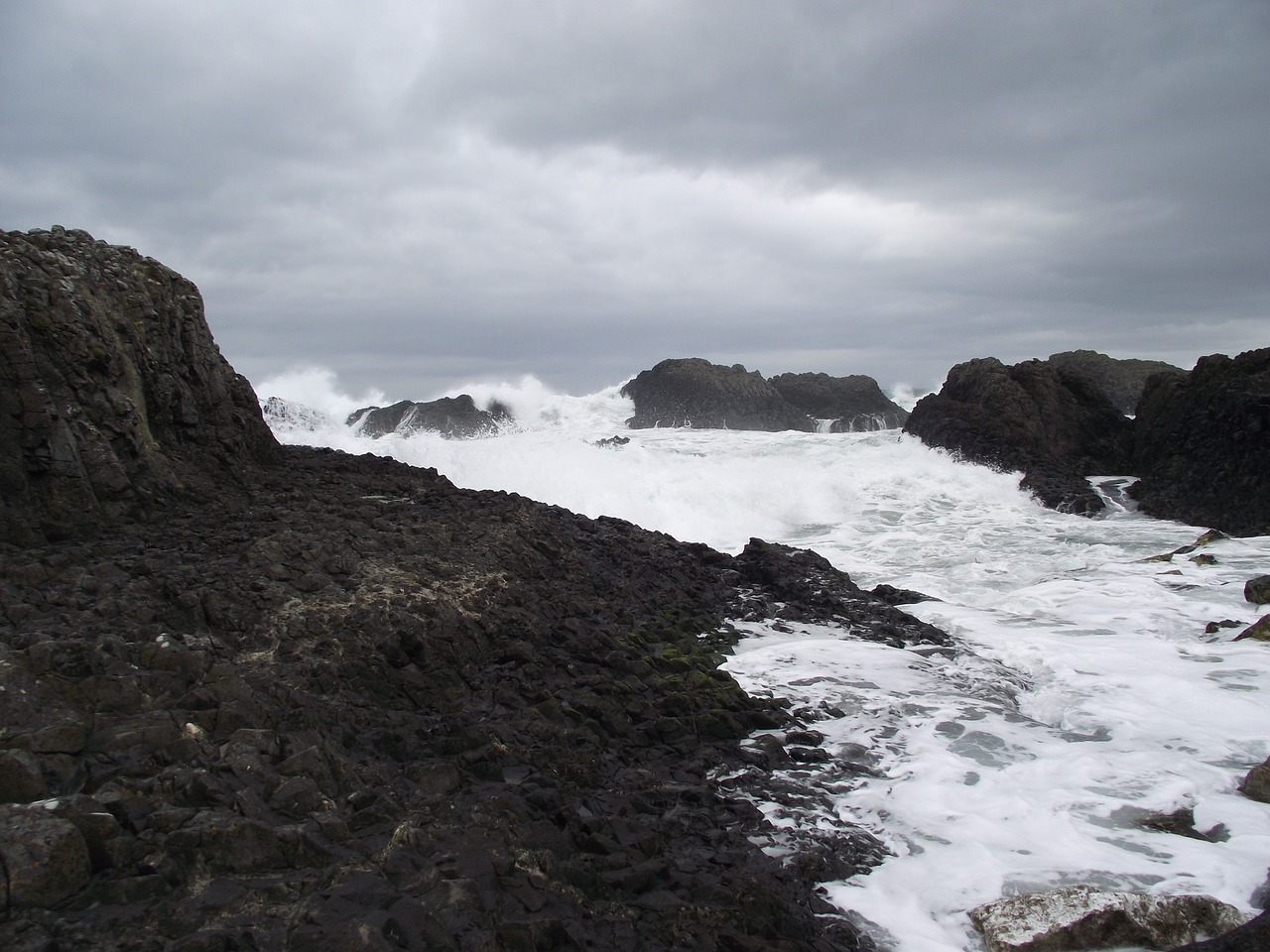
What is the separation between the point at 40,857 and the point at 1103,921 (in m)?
4.79

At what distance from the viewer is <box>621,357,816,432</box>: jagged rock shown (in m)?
52.9

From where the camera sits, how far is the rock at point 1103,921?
158 inches

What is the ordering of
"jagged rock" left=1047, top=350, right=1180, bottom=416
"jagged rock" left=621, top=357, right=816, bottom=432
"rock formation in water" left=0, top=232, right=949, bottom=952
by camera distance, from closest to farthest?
"rock formation in water" left=0, top=232, right=949, bottom=952
"jagged rock" left=1047, top=350, right=1180, bottom=416
"jagged rock" left=621, top=357, right=816, bottom=432

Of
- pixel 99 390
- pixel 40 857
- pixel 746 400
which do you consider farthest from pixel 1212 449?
pixel 746 400

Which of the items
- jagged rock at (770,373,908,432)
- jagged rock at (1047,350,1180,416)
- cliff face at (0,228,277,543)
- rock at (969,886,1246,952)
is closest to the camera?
rock at (969,886,1246,952)

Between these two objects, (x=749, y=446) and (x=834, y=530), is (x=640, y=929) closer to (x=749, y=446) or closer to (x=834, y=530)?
(x=834, y=530)

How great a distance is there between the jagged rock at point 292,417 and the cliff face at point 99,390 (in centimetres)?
1978

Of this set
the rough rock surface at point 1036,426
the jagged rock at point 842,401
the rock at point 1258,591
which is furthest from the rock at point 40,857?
the jagged rock at point 842,401

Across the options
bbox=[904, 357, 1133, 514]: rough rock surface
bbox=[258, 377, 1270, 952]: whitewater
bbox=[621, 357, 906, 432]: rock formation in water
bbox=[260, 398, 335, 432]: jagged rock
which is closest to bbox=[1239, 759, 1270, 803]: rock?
bbox=[258, 377, 1270, 952]: whitewater

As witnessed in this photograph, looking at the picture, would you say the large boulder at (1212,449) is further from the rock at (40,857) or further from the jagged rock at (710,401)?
the jagged rock at (710,401)

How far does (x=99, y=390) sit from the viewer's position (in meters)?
Result: 7.60

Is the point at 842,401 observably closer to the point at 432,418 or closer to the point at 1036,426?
the point at 432,418

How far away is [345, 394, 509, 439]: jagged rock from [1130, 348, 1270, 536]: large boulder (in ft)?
110

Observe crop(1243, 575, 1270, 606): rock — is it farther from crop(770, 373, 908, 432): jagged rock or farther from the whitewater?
crop(770, 373, 908, 432): jagged rock
